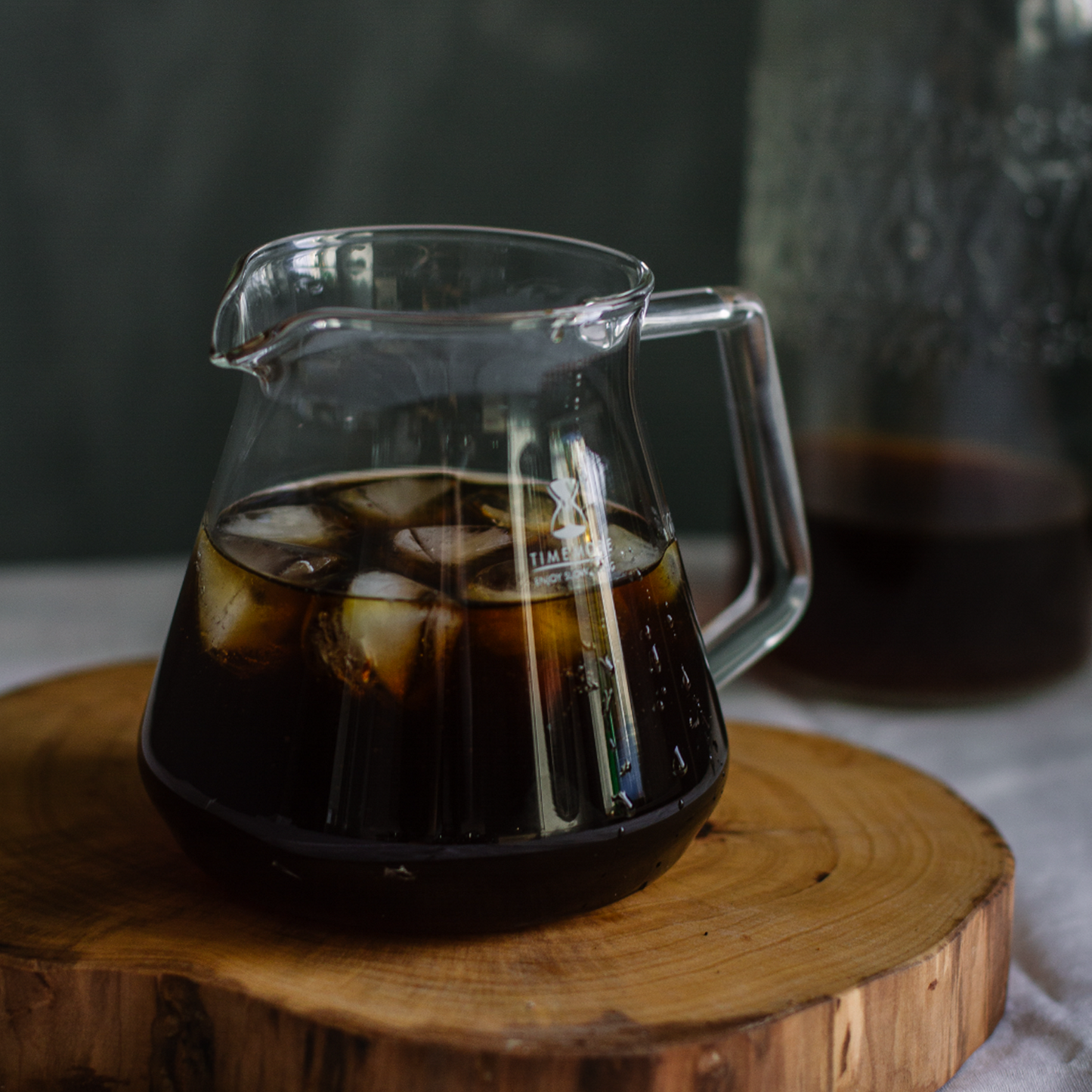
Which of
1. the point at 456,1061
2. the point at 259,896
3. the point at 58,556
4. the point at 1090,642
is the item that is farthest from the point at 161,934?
the point at 58,556

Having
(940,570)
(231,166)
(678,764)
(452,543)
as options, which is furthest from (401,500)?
(231,166)

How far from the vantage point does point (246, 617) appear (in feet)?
1.72

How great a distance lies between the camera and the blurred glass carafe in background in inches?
40.3

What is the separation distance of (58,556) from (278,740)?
1.05 m

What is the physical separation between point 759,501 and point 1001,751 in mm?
443

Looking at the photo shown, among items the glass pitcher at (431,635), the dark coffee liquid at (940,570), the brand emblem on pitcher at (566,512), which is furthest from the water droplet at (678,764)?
the dark coffee liquid at (940,570)

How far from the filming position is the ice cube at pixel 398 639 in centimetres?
49

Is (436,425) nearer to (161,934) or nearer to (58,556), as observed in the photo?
(161,934)

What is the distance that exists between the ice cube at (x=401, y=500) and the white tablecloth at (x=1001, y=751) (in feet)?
1.19

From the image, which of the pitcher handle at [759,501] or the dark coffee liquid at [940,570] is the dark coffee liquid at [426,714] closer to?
the pitcher handle at [759,501]

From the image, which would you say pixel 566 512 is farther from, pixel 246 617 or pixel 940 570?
pixel 940 570

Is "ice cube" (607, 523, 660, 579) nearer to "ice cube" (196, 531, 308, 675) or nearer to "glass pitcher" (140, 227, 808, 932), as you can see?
"glass pitcher" (140, 227, 808, 932)

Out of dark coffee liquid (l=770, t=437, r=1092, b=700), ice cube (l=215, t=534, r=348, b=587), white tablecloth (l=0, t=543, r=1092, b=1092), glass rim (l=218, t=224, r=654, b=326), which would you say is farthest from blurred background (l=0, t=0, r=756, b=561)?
ice cube (l=215, t=534, r=348, b=587)

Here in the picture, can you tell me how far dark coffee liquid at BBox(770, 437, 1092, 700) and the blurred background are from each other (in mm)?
498
